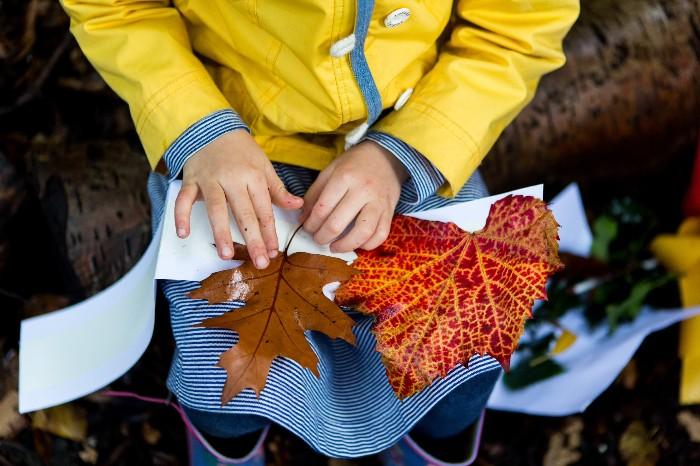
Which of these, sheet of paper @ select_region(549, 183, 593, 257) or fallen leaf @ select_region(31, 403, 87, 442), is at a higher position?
sheet of paper @ select_region(549, 183, 593, 257)

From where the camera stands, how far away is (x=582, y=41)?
1.32 meters

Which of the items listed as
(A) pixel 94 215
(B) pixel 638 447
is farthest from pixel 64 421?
(B) pixel 638 447

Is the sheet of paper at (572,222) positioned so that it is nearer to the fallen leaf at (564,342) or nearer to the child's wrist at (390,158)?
the fallen leaf at (564,342)

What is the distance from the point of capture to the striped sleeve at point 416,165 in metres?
0.90

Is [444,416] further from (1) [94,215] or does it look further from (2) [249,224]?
(1) [94,215]

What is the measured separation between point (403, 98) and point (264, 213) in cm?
27

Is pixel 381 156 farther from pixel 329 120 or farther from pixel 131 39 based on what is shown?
pixel 131 39

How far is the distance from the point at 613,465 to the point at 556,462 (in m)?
Answer: 0.11

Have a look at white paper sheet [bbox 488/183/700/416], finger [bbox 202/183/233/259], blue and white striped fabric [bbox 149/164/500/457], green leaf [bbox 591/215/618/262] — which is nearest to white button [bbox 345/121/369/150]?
blue and white striped fabric [bbox 149/164/500/457]

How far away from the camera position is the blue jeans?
3.07 feet

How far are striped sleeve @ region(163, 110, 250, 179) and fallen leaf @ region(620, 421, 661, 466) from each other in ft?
2.99

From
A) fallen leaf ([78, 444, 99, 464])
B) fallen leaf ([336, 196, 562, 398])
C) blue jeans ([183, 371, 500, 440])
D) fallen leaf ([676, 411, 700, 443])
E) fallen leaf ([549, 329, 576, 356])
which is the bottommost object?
fallen leaf ([78, 444, 99, 464])

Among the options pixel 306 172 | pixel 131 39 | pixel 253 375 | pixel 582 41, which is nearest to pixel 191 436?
pixel 253 375

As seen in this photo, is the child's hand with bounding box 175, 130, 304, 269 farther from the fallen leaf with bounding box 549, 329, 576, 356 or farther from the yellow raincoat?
the fallen leaf with bounding box 549, 329, 576, 356
